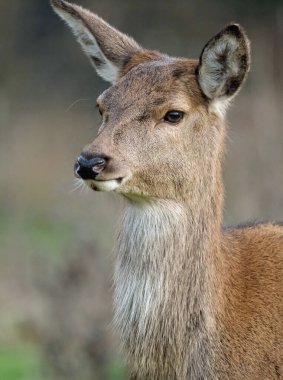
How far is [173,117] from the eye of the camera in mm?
7801

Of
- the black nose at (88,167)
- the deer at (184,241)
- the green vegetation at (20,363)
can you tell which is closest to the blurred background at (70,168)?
the green vegetation at (20,363)

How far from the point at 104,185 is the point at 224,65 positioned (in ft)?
3.63

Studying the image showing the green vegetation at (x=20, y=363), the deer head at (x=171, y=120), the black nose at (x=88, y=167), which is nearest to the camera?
the black nose at (x=88, y=167)

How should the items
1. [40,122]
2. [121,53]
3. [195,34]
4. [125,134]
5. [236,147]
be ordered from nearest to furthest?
[125,134] < [121,53] < [236,147] < [40,122] < [195,34]

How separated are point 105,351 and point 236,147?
17.4 feet

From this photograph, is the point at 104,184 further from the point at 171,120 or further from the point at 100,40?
the point at 100,40

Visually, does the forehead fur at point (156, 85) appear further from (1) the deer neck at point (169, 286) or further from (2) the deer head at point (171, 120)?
(1) the deer neck at point (169, 286)

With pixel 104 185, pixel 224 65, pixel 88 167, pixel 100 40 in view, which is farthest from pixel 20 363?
pixel 88 167

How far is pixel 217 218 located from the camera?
796 cm

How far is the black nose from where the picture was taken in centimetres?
727

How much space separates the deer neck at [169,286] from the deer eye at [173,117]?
45cm

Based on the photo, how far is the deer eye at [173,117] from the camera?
7.79m

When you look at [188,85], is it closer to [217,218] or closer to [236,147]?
[217,218]

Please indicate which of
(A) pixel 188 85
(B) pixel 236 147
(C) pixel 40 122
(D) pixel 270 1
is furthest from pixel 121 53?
(D) pixel 270 1
